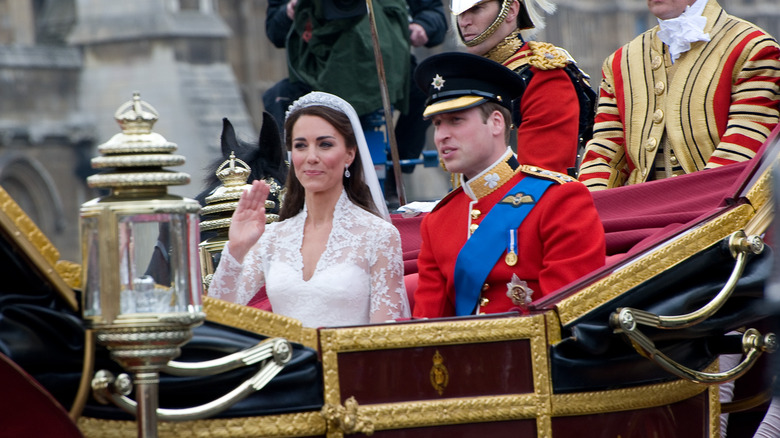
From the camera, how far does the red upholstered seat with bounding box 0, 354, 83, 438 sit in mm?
2984

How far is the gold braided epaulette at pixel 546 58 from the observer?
5.01 meters

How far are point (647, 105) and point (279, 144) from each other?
140 centimetres

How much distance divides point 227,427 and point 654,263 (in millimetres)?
1201

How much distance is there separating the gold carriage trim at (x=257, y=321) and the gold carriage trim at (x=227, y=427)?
18 centimetres

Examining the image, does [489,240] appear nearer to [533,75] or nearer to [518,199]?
[518,199]

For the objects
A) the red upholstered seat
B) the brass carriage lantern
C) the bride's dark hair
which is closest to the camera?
the brass carriage lantern

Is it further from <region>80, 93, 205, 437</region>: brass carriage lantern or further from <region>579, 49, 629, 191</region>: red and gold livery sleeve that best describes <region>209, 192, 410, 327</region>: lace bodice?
<region>579, 49, 629, 191</region>: red and gold livery sleeve

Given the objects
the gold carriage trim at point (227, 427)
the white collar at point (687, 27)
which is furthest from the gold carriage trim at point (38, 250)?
the white collar at point (687, 27)

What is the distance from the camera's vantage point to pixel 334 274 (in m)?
4.11

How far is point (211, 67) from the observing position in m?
23.7

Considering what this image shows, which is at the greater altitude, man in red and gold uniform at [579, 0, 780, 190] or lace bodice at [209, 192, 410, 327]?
man in red and gold uniform at [579, 0, 780, 190]

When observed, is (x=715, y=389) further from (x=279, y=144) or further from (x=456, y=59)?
(x=279, y=144)

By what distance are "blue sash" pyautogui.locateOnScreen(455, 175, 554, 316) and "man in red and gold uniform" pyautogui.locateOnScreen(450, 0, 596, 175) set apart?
3.06 ft

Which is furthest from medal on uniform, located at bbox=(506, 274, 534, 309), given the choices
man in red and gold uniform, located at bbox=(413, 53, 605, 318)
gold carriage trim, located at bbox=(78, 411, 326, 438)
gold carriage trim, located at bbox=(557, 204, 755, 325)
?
gold carriage trim, located at bbox=(78, 411, 326, 438)
